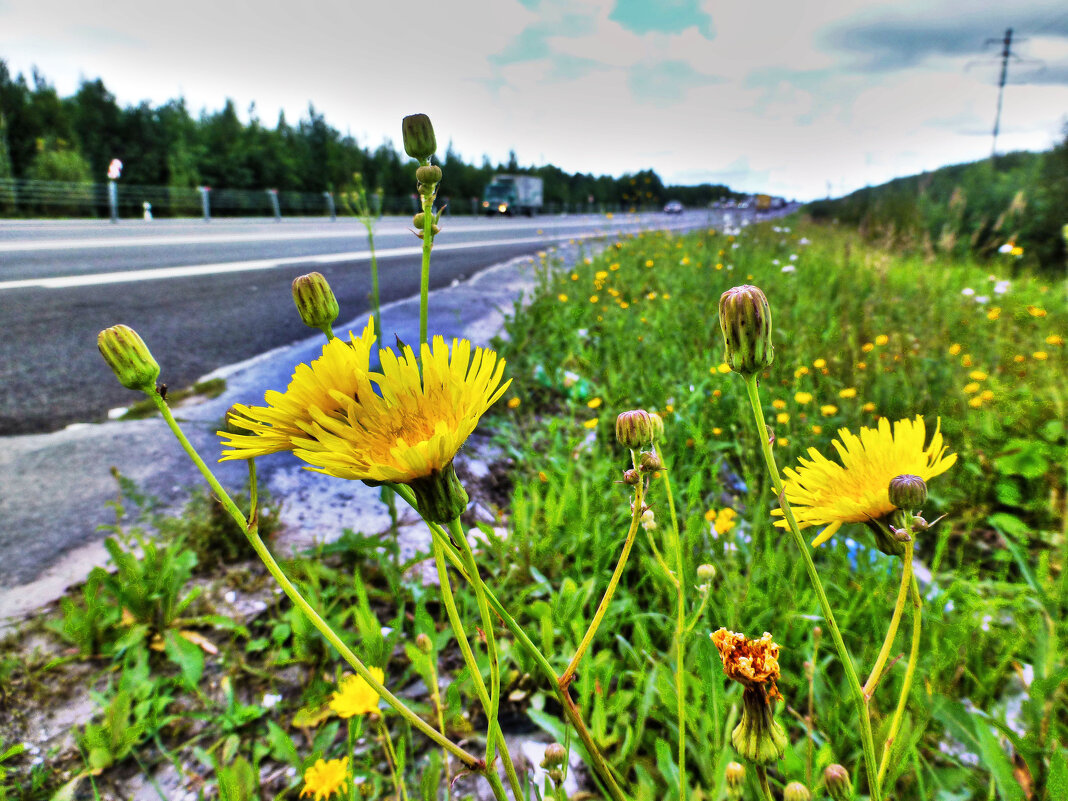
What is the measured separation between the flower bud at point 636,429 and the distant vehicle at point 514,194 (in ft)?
69.5

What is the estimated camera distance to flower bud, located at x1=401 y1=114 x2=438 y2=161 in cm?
82

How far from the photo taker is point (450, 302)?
12.4 ft

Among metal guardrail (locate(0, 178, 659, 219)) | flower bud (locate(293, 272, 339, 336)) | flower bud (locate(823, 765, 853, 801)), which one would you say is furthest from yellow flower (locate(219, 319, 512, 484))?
metal guardrail (locate(0, 178, 659, 219))

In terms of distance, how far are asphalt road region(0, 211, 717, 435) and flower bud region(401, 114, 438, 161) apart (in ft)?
7.10

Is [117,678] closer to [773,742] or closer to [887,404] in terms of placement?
[773,742]

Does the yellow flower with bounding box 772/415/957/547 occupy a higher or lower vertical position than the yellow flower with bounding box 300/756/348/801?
higher

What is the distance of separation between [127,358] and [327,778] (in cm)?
74

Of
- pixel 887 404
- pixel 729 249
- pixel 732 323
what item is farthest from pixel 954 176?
pixel 732 323

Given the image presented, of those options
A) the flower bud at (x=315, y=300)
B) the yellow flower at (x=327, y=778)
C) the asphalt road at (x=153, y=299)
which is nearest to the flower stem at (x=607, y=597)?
the flower bud at (x=315, y=300)

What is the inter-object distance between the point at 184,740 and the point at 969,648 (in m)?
1.69

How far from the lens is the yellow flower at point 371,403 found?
0.53m

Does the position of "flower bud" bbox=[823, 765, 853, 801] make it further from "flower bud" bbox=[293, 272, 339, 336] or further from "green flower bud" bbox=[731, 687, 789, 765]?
"flower bud" bbox=[293, 272, 339, 336]

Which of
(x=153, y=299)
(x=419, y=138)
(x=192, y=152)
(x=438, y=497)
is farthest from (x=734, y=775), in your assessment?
(x=192, y=152)

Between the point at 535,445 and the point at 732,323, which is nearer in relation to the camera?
the point at 732,323
